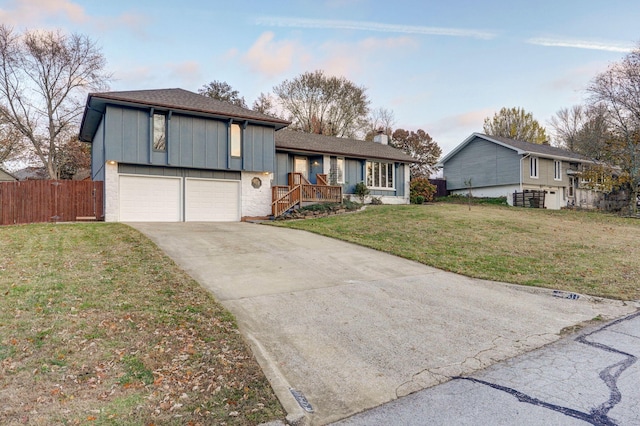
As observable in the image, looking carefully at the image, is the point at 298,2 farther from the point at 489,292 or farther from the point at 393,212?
the point at 489,292

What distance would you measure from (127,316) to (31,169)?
3242 cm

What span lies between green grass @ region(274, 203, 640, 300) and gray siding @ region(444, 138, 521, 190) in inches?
478

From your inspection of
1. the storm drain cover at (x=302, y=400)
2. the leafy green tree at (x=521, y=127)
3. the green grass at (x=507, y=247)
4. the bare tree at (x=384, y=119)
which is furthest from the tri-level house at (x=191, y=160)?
the leafy green tree at (x=521, y=127)

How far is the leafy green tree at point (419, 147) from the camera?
131ft

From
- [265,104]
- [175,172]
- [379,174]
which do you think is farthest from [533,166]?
[175,172]

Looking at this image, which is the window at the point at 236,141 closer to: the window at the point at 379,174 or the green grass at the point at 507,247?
the green grass at the point at 507,247

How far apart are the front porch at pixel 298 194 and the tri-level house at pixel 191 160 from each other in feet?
0.16

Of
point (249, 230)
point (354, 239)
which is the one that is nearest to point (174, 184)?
point (249, 230)

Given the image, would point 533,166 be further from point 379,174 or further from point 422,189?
point 379,174

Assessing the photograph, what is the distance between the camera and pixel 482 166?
28844mm

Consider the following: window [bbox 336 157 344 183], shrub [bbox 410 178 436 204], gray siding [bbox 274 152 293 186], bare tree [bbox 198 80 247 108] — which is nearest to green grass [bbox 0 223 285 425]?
gray siding [bbox 274 152 293 186]

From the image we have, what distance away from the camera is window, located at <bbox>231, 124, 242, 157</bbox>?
54.0 feet

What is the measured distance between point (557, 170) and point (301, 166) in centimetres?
2159

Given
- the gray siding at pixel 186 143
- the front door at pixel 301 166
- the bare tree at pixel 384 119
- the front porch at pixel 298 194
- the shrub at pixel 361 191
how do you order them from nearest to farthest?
the gray siding at pixel 186 143 → the front porch at pixel 298 194 → the front door at pixel 301 166 → the shrub at pixel 361 191 → the bare tree at pixel 384 119
